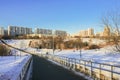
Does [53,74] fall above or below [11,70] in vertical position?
above

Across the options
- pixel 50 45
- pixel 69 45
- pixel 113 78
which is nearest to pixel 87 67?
pixel 113 78

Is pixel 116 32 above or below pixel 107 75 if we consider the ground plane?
above

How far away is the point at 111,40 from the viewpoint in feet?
131

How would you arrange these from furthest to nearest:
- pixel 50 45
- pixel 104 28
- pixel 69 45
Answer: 1. pixel 50 45
2. pixel 69 45
3. pixel 104 28

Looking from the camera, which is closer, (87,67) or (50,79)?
(50,79)

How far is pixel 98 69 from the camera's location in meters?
20.5

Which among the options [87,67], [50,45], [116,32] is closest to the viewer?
[87,67]

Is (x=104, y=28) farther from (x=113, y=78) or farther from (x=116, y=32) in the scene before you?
(x=113, y=78)

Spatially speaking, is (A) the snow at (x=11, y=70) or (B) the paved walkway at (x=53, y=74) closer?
(B) the paved walkway at (x=53, y=74)

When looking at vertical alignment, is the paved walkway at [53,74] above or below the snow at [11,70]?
above

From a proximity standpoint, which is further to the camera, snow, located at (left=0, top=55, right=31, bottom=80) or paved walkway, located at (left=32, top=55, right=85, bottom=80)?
snow, located at (left=0, top=55, right=31, bottom=80)

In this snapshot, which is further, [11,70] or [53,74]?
[11,70]

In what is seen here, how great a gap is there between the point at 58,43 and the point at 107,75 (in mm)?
171725

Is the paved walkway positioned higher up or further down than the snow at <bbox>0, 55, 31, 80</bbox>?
higher up
